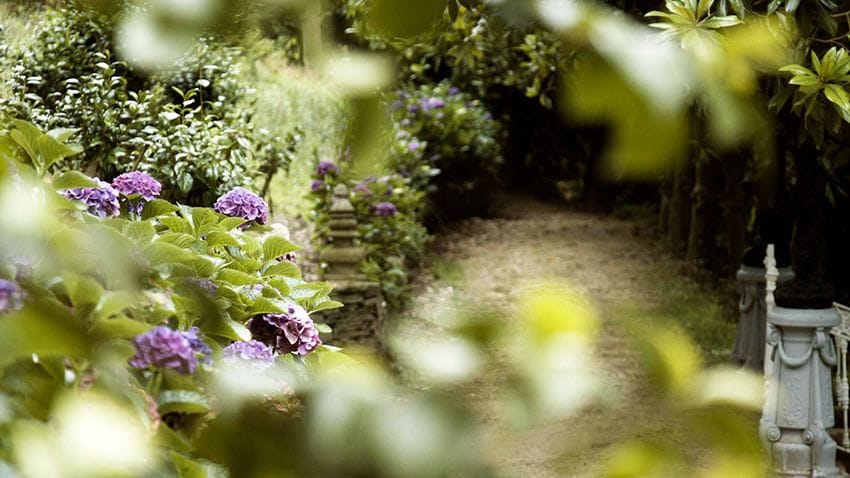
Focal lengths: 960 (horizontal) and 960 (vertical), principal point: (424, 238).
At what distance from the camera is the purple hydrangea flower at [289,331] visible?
5.81ft

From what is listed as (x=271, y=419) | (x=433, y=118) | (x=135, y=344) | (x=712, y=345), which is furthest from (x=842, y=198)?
(x=271, y=419)

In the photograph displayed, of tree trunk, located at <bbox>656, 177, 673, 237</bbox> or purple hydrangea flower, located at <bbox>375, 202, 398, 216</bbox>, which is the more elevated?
tree trunk, located at <bbox>656, 177, 673, 237</bbox>

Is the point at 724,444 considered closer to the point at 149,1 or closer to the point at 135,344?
the point at 149,1

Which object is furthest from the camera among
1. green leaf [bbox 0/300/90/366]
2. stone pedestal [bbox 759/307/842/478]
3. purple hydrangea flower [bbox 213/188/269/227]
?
stone pedestal [bbox 759/307/842/478]

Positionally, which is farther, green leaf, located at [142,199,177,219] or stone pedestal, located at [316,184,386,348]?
stone pedestal, located at [316,184,386,348]

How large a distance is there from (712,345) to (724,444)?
6612mm

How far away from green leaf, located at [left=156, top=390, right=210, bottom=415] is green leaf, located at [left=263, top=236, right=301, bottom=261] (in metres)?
0.82

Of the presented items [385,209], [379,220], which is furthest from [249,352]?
[379,220]

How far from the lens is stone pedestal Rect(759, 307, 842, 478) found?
4238mm

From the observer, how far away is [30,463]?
52 cm

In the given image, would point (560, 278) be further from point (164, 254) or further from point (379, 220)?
point (379, 220)

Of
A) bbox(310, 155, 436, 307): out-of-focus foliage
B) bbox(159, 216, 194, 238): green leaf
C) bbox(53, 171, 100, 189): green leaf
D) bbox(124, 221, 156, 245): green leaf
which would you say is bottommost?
bbox(124, 221, 156, 245): green leaf

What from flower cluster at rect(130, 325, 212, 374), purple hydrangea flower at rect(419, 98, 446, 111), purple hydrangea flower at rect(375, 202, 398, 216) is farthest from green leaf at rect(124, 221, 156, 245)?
purple hydrangea flower at rect(419, 98, 446, 111)

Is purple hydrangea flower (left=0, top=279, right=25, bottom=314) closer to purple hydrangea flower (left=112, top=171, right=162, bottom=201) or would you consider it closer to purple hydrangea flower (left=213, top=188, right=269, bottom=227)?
purple hydrangea flower (left=112, top=171, right=162, bottom=201)
